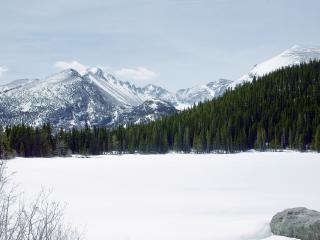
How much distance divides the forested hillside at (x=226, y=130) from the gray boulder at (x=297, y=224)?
86.0 meters

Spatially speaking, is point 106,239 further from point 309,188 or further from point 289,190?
point 309,188

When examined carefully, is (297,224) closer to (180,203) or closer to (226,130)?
(180,203)

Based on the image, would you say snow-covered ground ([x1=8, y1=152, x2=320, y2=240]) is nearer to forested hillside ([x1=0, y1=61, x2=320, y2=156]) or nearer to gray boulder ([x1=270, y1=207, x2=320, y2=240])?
gray boulder ([x1=270, y1=207, x2=320, y2=240])

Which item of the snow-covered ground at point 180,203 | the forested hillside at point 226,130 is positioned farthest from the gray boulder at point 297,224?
the forested hillside at point 226,130

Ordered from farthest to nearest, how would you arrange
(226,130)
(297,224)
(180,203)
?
1. (226,130)
2. (180,203)
3. (297,224)

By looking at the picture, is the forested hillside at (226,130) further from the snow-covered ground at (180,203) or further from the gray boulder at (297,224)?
the gray boulder at (297,224)

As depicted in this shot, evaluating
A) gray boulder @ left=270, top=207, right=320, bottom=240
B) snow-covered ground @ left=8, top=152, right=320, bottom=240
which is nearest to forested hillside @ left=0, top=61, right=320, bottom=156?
snow-covered ground @ left=8, top=152, right=320, bottom=240

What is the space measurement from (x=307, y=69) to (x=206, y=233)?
162 m

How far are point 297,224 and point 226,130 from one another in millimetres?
110484

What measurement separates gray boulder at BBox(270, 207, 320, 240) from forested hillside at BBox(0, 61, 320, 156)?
282 ft

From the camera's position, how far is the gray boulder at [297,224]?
14.7 m

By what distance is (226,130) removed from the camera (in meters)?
124

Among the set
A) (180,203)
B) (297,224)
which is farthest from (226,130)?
(297,224)

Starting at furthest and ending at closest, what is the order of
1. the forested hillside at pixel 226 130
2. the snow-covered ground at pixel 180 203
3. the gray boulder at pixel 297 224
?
the forested hillside at pixel 226 130, the snow-covered ground at pixel 180 203, the gray boulder at pixel 297 224
